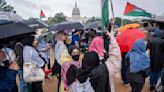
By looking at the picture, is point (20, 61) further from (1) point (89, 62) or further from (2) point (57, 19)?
(2) point (57, 19)

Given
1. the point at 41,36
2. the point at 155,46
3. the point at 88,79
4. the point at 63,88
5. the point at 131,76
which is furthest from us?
the point at 41,36

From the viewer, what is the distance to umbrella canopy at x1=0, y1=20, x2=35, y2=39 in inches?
167

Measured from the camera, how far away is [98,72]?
462 cm

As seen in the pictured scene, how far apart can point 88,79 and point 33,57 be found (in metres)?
2.01

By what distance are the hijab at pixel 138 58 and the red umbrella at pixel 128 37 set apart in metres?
1.97

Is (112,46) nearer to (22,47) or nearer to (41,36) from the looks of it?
(22,47)

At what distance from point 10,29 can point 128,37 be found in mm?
5290

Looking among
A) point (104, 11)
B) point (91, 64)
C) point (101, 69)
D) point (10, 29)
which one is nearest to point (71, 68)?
point (91, 64)

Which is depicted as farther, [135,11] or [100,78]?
[135,11]

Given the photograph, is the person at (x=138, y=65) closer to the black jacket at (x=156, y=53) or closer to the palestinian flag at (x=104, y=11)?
the black jacket at (x=156, y=53)

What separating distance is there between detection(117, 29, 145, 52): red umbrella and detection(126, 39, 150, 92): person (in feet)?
6.47

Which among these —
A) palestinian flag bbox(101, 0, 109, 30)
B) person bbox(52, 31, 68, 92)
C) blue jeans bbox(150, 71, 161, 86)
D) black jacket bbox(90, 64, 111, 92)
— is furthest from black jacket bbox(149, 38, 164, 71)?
black jacket bbox(90, 64, 111, 92)

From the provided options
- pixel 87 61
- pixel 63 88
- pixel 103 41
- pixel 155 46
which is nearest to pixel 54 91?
pixel 155 46

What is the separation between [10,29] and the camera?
4402mm
